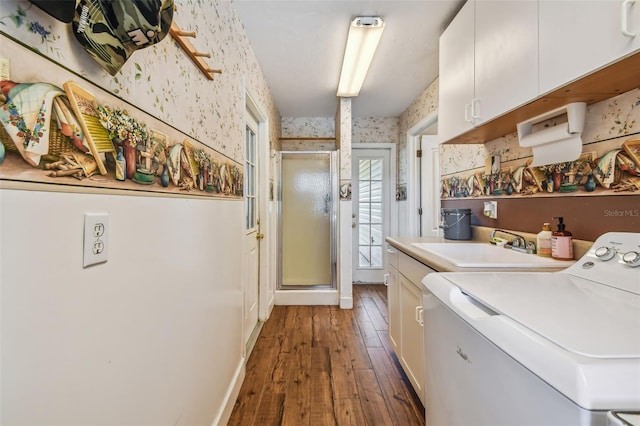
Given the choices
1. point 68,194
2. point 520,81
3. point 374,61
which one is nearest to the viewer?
point 68,194

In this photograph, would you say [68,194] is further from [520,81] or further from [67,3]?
[520,81]

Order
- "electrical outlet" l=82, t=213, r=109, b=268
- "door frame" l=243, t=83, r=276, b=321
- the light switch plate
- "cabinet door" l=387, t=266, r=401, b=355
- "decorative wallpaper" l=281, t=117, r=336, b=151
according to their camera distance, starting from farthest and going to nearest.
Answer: "decorative wallpaper" l=281, t=117, r=336, b=151, "door frame" l=243, t=83, r=276, b=321, "cabinet door" l=387, t=266, r=401, b=355, "electrical outlet" l=82, t=213, r=109, b=268, the light switch plate

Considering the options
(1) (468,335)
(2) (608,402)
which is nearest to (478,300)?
(1) (468,335)

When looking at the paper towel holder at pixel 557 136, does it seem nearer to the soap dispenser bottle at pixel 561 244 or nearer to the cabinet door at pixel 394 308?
the soap dispenser bottle at pixel 561 244

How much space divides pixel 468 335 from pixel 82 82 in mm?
1097

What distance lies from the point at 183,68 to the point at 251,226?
1.57 metres

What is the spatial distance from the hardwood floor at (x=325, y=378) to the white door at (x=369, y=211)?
3.95 feet

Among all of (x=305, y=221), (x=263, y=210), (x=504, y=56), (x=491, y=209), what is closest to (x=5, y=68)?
(x=504, y=56)

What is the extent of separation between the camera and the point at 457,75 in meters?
1.59

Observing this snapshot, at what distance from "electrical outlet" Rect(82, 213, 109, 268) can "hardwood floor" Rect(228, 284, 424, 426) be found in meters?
1.30

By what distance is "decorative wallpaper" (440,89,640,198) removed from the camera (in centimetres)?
97

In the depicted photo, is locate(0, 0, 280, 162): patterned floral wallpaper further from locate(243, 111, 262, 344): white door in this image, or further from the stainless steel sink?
the stainless steel sink

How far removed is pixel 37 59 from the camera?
479mm

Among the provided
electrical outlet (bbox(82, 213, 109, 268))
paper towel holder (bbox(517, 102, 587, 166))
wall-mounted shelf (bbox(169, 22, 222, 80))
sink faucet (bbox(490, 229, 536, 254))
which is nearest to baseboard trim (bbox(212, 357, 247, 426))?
electrical outlet (bbox(82, 213, 109, 268))
